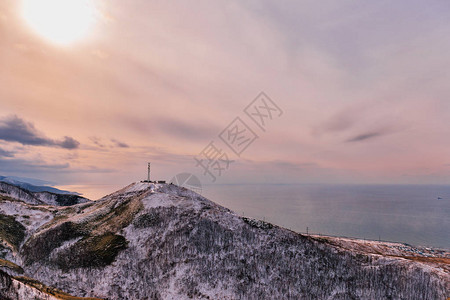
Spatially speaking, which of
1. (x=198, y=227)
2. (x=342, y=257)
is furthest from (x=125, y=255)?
(x=342, y=257)

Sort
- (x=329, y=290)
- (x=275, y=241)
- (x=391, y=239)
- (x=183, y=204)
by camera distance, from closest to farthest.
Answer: (x=329, y=290), (x=275, y=241), (x=183, y=204), (x=391, y=239)

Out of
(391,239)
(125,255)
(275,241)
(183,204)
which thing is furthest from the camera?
(391,239)

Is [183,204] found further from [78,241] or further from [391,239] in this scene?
[391,239]

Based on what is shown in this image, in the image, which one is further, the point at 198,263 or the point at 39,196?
the point at 39,196

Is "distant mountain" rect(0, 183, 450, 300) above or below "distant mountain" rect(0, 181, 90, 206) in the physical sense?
below

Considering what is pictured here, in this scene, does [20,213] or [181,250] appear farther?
[20,213]

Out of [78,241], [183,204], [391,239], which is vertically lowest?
[391,239]

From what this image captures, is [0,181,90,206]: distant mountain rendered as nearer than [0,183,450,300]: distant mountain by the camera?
No

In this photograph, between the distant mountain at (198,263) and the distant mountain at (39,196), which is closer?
the distant mountain at (198,263)
